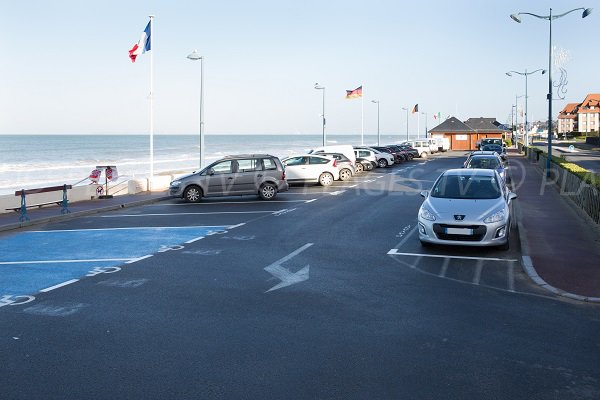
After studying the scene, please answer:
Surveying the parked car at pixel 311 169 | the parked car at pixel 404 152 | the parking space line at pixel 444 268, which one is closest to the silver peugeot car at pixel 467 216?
→ the parking space line at pixel 444 268

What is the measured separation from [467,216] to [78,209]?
12614 millimetres

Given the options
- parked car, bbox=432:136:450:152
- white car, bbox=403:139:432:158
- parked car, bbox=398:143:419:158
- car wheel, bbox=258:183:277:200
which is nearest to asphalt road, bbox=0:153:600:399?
car wheel, bbox=258:183:277:200

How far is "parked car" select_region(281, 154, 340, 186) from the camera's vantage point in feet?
89.0

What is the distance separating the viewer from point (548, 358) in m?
5.88

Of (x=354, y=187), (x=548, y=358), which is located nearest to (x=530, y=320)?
(x=548, y=358)

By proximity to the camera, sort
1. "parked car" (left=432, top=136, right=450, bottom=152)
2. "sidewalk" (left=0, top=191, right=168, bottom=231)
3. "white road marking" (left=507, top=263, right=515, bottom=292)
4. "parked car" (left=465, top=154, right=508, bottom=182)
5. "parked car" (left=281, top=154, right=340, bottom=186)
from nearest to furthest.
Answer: "white road marking" (left=507, top=263, right=515, bottom=292) < "sidewalk" (left=0, top=191, right=168, bottom=231) < "parked car" (left=465, top=154, right=508, bottom=182) < "parked car" (left=281, top=154, right=340, bottom=186) < "parked car" (left=432, top=136, right=450, bottom=152)

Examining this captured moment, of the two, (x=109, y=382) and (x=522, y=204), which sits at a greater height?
(x=522, y=204)

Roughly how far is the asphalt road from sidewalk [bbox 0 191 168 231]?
2.84 meters

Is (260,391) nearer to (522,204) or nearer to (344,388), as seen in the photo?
(344,388)

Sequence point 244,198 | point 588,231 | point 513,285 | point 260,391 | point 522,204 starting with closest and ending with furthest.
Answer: point 260,391 → point 513,285 → point 588,231 → point 522,204 → point 244,198

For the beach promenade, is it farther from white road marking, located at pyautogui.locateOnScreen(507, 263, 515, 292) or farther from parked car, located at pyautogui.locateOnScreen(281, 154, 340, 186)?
parked car, located at pyautogui.locateOnScreen(281, 154, 340, 186)

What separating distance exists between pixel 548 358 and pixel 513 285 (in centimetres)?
316

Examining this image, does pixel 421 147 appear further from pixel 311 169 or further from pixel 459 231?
pixel 459 231

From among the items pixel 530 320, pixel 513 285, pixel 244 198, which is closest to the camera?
pixel 530 320
